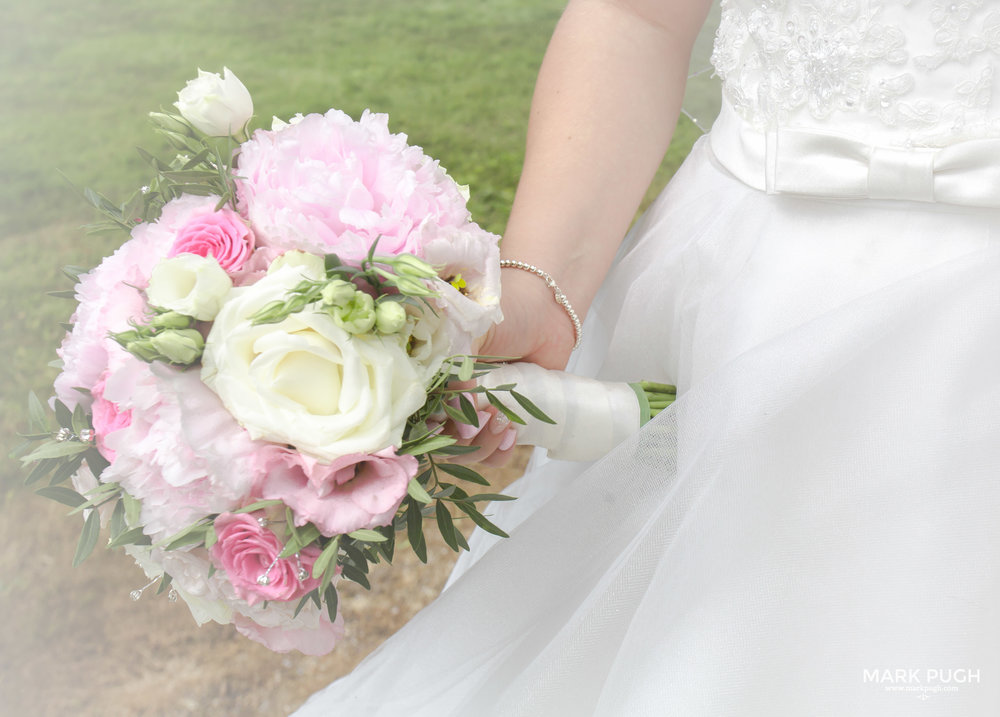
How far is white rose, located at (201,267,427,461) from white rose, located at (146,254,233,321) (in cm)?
1

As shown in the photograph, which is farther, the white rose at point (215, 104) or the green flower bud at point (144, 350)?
the white rose at point (215, 104)

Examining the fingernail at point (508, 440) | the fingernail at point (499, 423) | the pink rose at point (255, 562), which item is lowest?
the pink rose at point (255, 562)

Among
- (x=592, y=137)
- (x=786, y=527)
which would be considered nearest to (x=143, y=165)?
(x=592, y=137)

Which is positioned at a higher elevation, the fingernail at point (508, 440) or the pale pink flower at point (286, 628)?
the fingernail at point (508, 440)

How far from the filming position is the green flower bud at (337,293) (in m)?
0.50

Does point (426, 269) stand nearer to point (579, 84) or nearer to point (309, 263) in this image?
point (309, 263)

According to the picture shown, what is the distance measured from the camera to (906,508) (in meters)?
0.57

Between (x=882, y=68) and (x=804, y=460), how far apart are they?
1.09 feet

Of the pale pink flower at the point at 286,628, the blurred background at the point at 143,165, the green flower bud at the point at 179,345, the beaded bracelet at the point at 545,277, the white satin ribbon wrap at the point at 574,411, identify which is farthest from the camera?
the blurred background at the point at 143,165

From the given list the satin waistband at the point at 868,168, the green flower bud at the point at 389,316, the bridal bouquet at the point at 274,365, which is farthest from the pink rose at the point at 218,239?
the satin waistband at the point at 868,168

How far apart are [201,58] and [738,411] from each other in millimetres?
4310

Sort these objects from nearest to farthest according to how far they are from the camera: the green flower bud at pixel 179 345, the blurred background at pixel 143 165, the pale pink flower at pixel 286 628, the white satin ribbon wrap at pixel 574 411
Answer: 1. the green flower bud at pixel 179 345
2. the pale pink flower at pixel 286 628
3. the white satin ribbon wrap at pixel 574 411
4. the blurred background at pixel 143 165

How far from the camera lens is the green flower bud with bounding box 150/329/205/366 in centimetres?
50

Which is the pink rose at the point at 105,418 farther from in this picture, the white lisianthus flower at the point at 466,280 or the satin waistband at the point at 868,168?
the satin waistband at the point at 868,168
